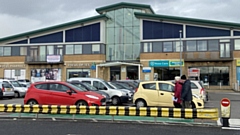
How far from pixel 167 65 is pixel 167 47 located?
246cm

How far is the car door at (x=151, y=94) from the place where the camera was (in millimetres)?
15250

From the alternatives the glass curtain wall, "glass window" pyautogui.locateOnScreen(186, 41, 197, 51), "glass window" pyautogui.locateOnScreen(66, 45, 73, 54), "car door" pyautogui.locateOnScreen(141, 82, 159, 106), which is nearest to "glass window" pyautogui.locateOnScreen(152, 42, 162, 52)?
the glass curtain wall

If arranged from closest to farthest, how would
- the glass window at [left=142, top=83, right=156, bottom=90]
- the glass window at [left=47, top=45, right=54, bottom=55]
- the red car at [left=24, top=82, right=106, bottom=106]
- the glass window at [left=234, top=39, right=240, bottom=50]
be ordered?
1. the red car at [left=24, top=82, right=106, bottom=106]
2. the glass window at [left=142, top=83, right=156, bottom=90]
3. the glass window at [left=234, top=39, right=240, bottom=50]
4. the glass window at [left=47, top=45, right=54, bottom=55]

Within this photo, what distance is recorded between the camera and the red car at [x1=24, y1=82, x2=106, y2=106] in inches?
539

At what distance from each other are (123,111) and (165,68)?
1180 inches

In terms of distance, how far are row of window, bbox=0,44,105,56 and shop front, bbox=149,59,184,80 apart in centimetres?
793

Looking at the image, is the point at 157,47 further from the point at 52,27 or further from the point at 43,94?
the point at 43,94

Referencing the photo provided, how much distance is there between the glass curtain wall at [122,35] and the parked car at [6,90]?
21223mm

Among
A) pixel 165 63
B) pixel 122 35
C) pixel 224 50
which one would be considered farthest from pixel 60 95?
pixel 122 35

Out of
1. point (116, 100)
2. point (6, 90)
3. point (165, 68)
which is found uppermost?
point (165, 68)

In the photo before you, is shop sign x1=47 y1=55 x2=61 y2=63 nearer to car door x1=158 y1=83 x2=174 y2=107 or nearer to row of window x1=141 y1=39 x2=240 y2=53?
row of window x1=141 y1=39 x2=240 y2=53

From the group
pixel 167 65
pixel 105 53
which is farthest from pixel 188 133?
pixel 105 53

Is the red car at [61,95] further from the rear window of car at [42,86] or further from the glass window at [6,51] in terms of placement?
the glass window at [6,51]

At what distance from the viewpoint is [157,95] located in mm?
15195
